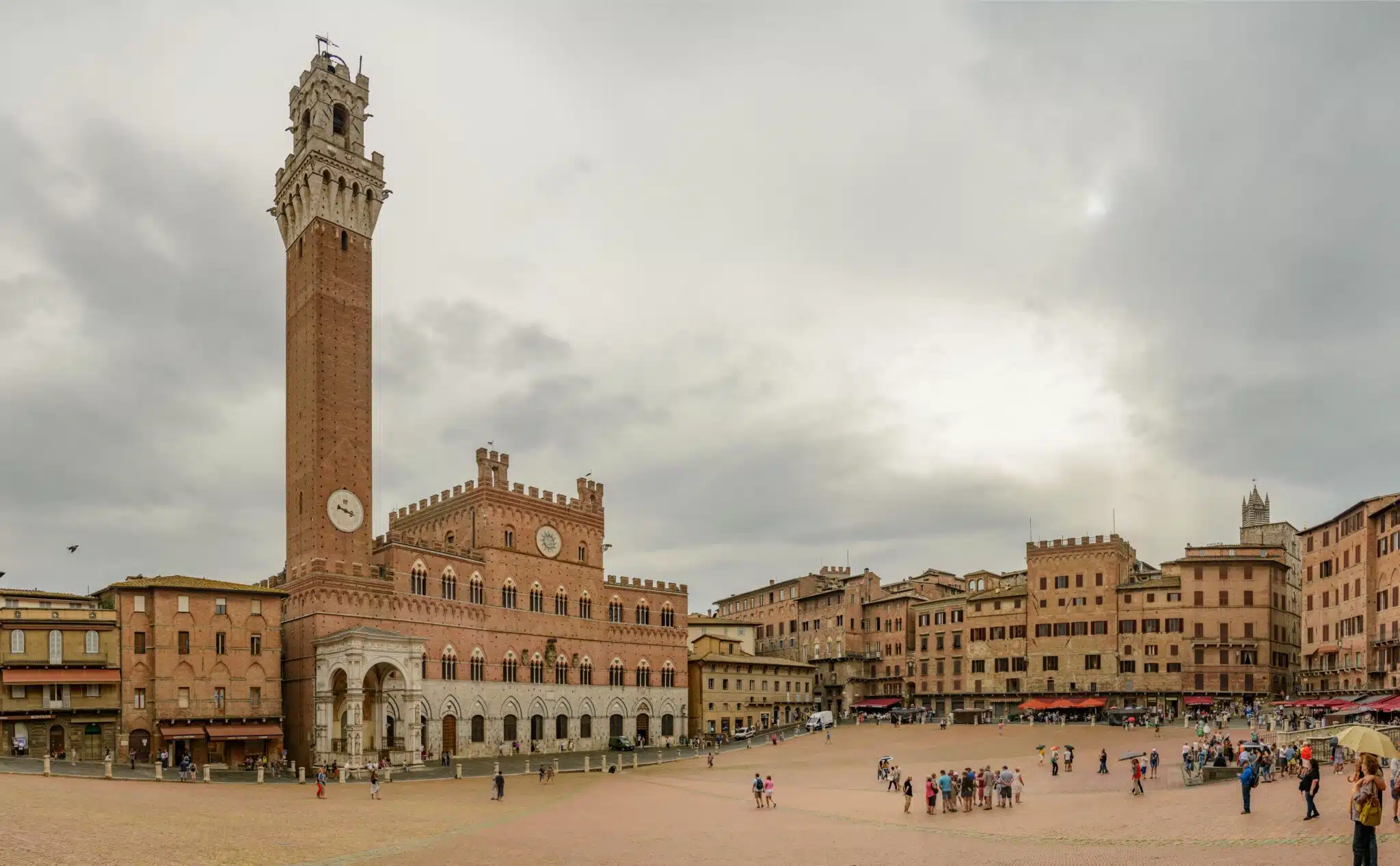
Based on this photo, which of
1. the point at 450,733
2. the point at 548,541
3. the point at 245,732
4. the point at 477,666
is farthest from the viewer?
the point at 548,541

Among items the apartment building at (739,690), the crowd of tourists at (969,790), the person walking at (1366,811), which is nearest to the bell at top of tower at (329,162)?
the apartment building at (739,690)

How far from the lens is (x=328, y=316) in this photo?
7131cm

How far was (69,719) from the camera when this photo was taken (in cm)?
5666

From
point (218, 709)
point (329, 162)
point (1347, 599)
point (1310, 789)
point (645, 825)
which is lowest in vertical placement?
point (645, 825)

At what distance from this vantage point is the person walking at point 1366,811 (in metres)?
18.9

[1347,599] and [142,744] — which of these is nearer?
[142,744]

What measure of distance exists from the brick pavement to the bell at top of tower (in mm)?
39121

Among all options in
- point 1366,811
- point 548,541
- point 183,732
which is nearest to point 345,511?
point 183,732

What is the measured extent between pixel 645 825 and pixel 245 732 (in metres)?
33.2

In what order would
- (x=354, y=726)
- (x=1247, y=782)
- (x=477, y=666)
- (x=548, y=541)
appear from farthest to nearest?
(x=548, y=541), (x=477, y=666), (x=354, y=726), (x=1247, y=782)

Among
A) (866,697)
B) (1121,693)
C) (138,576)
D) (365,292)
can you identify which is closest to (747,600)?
(866,697)

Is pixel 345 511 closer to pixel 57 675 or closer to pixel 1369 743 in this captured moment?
pixel 57 675

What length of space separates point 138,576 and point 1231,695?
8092 cm

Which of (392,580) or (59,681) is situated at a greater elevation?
(392,580)
